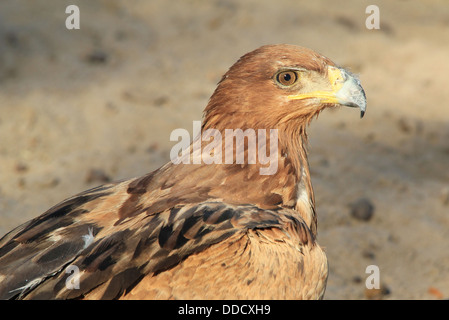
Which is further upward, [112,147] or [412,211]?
[112,147]

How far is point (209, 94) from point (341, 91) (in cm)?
337

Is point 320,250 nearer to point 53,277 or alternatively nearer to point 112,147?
point 53,277

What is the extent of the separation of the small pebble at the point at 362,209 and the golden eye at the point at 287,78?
6.72ft

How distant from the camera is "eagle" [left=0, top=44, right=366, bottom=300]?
3.05m

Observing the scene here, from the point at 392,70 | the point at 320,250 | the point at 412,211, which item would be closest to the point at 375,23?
the point at 392,70

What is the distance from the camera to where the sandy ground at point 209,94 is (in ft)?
17.7

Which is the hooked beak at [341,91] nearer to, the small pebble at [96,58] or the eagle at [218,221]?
the eagle at [218,221]

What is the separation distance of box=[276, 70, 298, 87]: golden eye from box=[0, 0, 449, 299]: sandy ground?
166 cm

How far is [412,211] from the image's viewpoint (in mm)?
5656

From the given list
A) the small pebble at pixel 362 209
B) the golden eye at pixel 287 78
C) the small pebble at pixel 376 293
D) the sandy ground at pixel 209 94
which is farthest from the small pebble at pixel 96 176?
the golden eye at pixel 287 78

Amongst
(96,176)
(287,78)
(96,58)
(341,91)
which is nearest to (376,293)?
(341,91)

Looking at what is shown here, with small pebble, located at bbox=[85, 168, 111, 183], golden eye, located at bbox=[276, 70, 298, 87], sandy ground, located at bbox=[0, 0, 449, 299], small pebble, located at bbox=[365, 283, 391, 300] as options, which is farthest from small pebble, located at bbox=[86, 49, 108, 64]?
golden eye, located at bbox=[276, 70, 298, 87]

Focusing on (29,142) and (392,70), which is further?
(392,70)

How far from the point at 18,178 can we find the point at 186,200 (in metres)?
2.79
